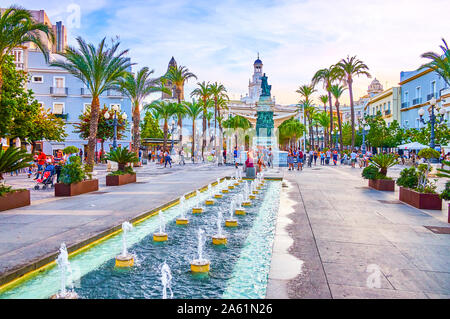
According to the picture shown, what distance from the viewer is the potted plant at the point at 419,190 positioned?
9.95 m

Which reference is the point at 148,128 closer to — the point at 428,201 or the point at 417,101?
the point at 417,101

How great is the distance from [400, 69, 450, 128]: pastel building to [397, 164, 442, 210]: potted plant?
2838 cm

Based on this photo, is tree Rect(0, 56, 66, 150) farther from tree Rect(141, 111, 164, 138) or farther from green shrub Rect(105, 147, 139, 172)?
tree Rect(141, 111, 164, 138)

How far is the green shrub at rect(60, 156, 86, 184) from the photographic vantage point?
41.1 ft

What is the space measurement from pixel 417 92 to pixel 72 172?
139 ft

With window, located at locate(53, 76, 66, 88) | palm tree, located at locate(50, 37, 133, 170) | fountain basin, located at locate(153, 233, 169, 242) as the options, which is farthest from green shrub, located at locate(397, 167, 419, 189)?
window, located at locate(53, 76, 66, 88)

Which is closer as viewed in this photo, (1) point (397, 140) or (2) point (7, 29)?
(2) point (7, 29)

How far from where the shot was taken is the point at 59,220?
26.8ft

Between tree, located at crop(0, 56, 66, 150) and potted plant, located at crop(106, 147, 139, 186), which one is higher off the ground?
tree, located at crop(0, 56, 66, 150)

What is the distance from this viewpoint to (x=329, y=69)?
149 feet
